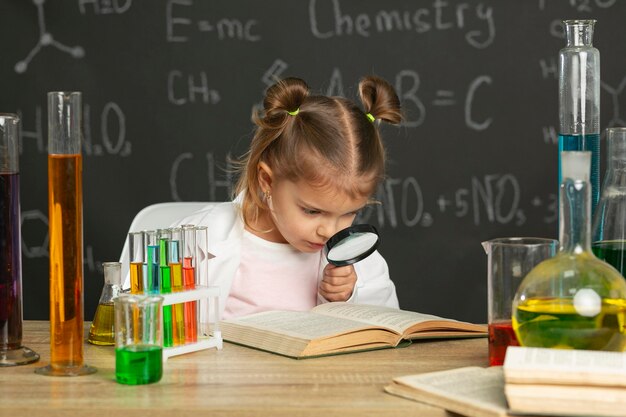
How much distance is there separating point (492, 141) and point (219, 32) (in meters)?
1.10

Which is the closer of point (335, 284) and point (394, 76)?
A: point (335, 284)

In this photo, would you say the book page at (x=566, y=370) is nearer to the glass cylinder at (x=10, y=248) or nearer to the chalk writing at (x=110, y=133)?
the glass cylinder at (x=10, y=248)

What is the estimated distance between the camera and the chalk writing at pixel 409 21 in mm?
3572

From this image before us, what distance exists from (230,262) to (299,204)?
25cm

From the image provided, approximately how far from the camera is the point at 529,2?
11.7 ft

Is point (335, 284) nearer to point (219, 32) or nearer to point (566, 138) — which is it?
point (566, 138)

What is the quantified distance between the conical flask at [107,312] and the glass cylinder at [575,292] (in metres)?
0.65

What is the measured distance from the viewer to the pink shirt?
2.30m

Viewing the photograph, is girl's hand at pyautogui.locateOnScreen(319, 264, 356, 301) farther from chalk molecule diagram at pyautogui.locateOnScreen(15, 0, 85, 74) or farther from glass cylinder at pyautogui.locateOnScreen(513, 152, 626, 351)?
chalk molecule diagram at pyautogui.locateOnScreen(15, 0, 85, 74)

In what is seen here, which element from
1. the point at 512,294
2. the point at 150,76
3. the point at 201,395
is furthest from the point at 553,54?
the point at 201,395

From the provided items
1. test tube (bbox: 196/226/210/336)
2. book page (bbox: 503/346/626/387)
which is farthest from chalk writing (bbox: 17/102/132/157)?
book page (bbox: 503/346/626/387)

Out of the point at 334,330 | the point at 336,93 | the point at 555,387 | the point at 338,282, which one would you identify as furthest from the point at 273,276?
the point at 336,93

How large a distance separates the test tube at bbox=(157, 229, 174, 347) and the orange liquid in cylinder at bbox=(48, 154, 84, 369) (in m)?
0.15

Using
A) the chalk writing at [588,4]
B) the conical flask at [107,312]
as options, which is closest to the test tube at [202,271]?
the conical flask at [107,312]
